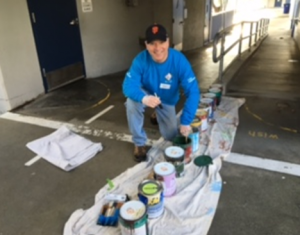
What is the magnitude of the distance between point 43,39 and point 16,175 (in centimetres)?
223

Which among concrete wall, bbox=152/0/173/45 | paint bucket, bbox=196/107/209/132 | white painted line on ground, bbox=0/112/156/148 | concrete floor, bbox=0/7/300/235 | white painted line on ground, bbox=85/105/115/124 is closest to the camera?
concrete floor, bbox=0/7/300/235

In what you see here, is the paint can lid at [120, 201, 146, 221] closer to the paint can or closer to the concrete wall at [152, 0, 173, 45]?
the paint can

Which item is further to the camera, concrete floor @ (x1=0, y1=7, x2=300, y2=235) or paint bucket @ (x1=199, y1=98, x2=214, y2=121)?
paint bucket @ (x1=199, y1=98, x2=214, y2=121)

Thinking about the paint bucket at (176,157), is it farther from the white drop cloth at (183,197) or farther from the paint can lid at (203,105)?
the paint can lid at (203,105)

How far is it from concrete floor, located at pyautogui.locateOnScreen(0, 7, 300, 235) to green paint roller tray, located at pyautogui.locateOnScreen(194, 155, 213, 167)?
0.52 ft

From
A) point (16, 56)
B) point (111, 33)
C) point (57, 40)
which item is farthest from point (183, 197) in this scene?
point (111, 33)

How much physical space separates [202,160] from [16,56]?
268cm

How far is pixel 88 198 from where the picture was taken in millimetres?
1913

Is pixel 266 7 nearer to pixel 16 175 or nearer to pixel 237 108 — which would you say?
pixel 237 108

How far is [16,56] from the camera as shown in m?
3.41

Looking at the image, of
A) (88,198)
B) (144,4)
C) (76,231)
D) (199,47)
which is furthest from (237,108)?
(199,47)

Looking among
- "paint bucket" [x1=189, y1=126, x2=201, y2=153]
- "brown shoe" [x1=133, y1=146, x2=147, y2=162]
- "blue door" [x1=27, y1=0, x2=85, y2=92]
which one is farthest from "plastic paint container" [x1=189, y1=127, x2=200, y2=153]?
"blue door" [x1=27, y1=0, x2=85, y2=92]

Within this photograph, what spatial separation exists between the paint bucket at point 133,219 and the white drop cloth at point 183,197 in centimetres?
18

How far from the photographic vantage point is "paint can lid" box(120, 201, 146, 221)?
4.66 feet
